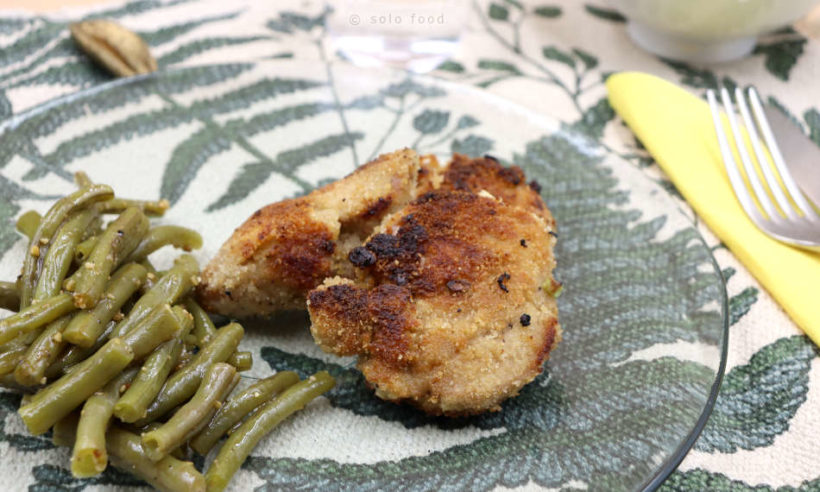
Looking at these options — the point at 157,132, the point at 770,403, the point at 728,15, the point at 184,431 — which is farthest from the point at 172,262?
the point at 728,15

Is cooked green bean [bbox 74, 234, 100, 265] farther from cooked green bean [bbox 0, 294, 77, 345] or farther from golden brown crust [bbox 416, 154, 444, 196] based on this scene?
golden brown crust [bbox 416, 154, 444, 196]

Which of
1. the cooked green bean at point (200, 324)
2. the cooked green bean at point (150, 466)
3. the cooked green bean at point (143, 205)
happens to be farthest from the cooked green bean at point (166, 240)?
the cooked green bean at point (150, 466)

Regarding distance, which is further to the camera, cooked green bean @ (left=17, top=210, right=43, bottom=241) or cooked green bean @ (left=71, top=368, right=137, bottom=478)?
cooked green bean @ (left=17, top=210, right=43, bottom=241)

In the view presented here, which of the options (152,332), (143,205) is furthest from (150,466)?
(143,205)

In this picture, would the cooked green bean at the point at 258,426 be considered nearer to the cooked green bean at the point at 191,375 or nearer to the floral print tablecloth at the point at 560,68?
the cooked green bean at the point at 191,375

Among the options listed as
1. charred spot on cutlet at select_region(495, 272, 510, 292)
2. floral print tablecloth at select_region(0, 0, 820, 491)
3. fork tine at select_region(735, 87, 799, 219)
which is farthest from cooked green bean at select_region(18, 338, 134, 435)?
fork tine at select_region(735, 87, 799, 219)

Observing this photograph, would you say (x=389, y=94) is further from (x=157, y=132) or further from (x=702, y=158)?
(x=702, y=158)

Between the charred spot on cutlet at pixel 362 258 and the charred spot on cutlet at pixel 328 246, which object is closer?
the charred spot on cutlet at pixel 362 258
